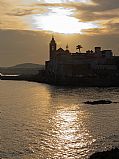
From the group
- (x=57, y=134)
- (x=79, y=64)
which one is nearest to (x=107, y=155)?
(x=57, y=134)

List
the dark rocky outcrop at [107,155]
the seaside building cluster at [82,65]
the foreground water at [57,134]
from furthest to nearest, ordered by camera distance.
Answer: the seaside building cluster at [82,65] < the foreground water at [57,134] < the dark rocky outcrop at [107,155]

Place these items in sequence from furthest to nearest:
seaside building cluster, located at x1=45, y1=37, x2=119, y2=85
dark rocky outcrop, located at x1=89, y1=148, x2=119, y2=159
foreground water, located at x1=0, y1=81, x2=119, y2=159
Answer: seaside building cluster, located at x1=45, y1=37, x2=119, y2=85, foreground water, located at x1=0, y1=81, x2=119, y2=159, dark rocky outcrop, located at x1=89, y1=148, x2=119, y2=159

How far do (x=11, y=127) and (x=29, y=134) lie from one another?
138 inches

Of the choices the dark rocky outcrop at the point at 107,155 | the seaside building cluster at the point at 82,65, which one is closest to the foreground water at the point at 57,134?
the dark rocky outcrop at the point at 107,155

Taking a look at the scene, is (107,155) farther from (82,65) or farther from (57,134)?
(82,65)

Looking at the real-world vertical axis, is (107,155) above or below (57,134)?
above

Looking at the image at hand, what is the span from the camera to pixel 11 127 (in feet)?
105

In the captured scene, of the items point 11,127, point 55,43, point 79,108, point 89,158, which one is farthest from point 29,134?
point 55,43

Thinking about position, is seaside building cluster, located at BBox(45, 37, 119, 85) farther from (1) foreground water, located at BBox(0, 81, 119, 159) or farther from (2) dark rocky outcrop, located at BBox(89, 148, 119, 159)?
(2) dark rocky outcrop, located at BBox(89, 148, 119, 159)

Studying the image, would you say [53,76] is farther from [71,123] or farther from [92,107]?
[71,123]

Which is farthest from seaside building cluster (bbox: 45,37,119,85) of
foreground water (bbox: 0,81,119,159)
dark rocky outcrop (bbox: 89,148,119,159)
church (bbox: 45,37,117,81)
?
dark rocky outcrop (bbox: 89,148,119,159)

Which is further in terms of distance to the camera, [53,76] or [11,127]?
[53,76]

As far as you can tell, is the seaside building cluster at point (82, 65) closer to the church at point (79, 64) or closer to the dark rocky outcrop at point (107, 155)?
the church at point (79, 64)

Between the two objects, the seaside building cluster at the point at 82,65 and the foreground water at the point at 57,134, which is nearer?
the foreground water at the point at 57,134
